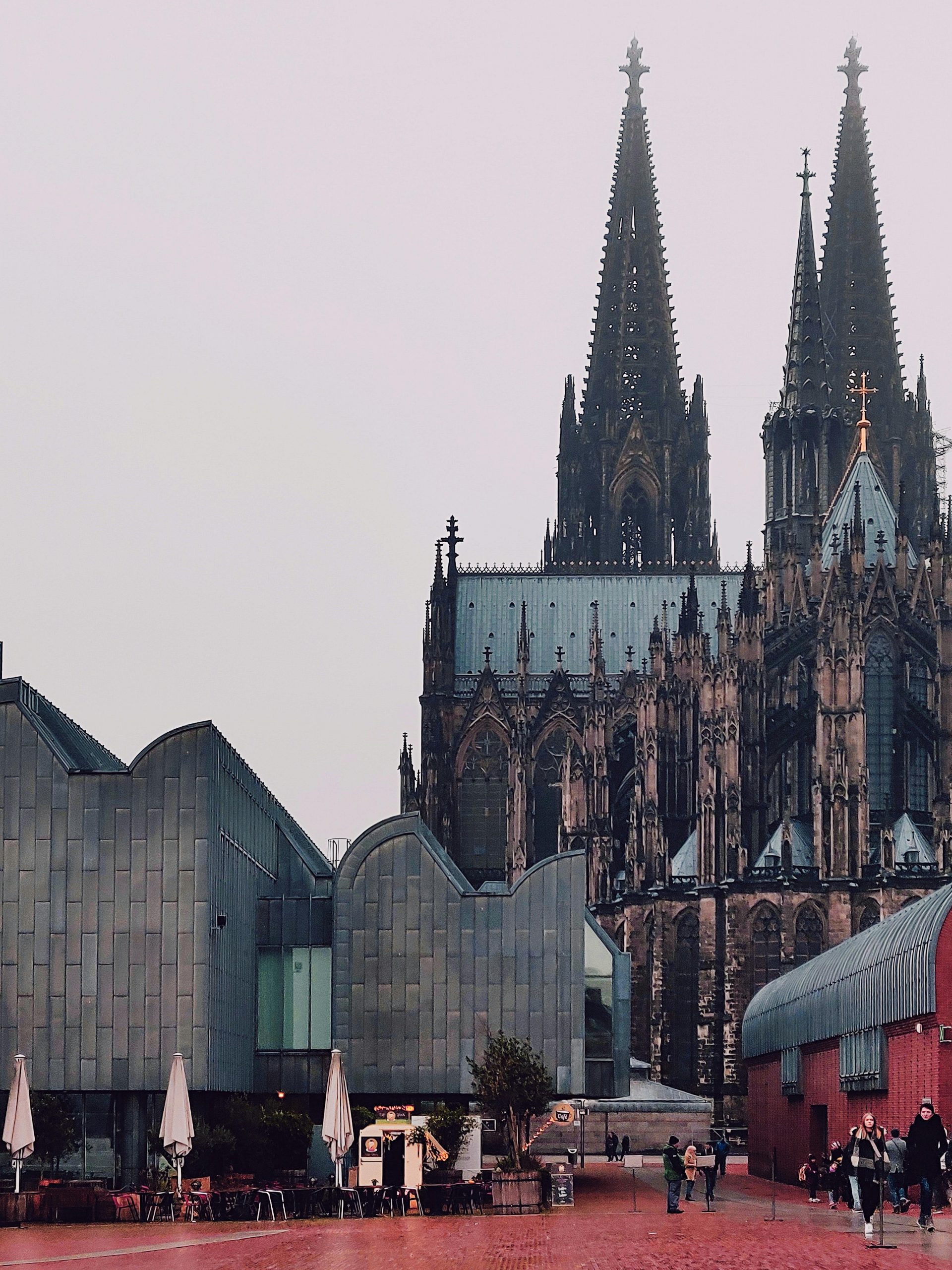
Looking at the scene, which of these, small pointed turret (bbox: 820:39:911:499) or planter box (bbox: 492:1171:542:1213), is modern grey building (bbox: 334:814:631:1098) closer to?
planter box (bbox: 492:1171:542:1213)

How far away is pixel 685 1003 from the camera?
9269 centimetres

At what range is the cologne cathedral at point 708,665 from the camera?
90.3 meters

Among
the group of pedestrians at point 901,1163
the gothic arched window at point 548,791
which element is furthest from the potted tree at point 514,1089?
the gothic arched window at point 548,791

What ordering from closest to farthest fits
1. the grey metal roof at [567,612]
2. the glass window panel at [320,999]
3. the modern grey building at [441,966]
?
1. the modern grey building at [441,966]
2. the glass window panel at [320,999]
3. the grey metal roof at [567,612]

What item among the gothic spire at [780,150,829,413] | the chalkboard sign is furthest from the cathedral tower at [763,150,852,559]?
the chalkboard sign

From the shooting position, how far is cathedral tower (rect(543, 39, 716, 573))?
127375 millimetres

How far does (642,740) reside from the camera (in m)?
Result: 97.3

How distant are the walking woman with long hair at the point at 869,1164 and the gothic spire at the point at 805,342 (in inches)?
3404

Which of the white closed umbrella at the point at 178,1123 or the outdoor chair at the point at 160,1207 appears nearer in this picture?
the outdoor chair at the point at 160,1207

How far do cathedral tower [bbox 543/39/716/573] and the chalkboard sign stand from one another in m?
82.9

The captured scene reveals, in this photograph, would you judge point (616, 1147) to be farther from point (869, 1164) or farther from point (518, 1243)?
point (518, 1243)

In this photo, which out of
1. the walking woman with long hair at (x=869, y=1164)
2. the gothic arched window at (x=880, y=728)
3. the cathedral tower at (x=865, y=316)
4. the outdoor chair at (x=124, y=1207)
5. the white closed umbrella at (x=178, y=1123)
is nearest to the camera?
the walking woman with long hair at (x=869, y=1164)

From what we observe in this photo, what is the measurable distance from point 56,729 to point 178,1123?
17891 millimetres

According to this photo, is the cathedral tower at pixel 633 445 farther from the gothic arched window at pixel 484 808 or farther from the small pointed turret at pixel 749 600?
the small pointed turret at pixel 749 600
